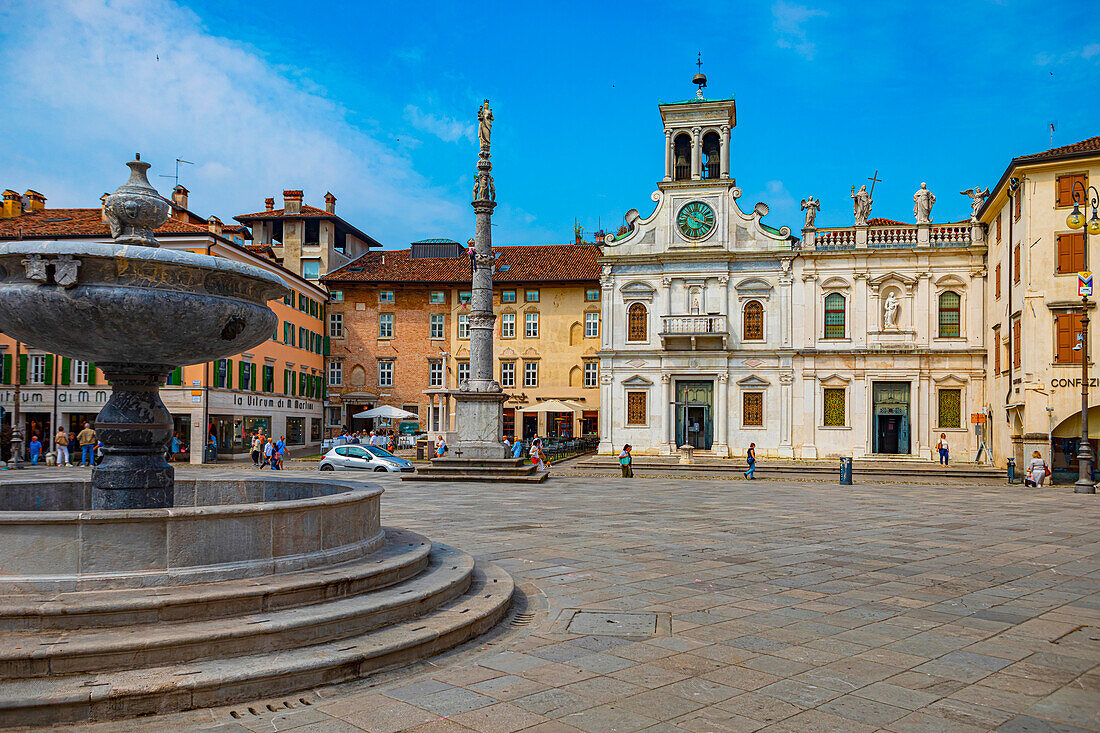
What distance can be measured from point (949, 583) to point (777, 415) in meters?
30.2

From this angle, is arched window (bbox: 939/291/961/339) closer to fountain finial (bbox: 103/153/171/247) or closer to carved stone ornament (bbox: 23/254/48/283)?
fountain finial (bbox: 103/153/171/247)

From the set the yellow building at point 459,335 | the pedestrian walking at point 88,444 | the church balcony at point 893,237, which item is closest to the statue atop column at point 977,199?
the church balcony at point 893,237

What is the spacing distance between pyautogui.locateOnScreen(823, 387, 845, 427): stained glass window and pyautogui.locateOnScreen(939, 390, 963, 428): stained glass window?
4.36 m

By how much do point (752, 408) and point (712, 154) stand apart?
13.1 meters

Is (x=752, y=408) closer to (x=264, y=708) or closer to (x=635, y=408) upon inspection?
(x=635, y=408)

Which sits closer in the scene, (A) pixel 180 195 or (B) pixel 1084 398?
(B) pixel 1084 398

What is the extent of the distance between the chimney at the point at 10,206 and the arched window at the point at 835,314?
41578mm

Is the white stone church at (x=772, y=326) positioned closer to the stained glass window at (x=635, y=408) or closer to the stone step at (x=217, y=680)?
the stained glass window at (x=635, y=408)

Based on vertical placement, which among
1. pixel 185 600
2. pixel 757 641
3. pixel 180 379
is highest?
pixel 180 379

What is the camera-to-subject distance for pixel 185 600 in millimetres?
5984

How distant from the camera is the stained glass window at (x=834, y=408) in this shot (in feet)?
128

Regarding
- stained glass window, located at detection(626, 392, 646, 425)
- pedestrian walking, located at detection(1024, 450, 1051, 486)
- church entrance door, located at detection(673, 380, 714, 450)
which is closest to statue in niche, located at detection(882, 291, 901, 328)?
church entrance door, located at detection(673, 380, 714, 450)

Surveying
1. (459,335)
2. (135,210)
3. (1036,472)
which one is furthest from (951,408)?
(135,210)

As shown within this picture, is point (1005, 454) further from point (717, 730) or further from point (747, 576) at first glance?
point (717, 730)
